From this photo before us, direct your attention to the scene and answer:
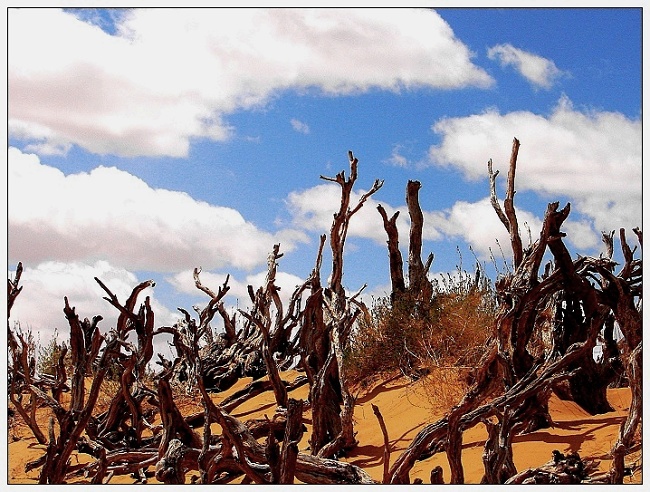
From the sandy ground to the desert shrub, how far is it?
0.49 metres

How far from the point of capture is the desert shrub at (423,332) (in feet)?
41.2

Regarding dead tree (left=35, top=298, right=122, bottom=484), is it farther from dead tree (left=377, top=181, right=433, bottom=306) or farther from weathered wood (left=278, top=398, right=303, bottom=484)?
dead tree (left=377, top=181, right=433, bottom=306)

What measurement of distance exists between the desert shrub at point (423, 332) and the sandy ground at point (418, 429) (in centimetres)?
49

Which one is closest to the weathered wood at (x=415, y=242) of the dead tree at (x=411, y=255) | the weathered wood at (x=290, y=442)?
the dead tree at (x=411, y=255)

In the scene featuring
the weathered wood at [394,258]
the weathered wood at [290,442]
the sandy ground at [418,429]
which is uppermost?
the weathered wood at [394,258]

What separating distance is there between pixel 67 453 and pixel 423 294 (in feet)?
27.7

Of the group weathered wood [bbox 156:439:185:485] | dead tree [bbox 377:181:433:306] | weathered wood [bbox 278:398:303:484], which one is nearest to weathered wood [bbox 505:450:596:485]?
weathered wood [bbox 278:398:303:484]

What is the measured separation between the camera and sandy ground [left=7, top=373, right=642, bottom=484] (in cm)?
853

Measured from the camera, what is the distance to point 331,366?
10.3m

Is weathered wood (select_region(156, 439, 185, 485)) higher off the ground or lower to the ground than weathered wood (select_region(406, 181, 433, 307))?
lower

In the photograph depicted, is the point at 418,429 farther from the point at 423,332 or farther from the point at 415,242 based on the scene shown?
the point at 415,242

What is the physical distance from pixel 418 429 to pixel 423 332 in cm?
304

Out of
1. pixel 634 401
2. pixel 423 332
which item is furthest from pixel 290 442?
pixel 423 332

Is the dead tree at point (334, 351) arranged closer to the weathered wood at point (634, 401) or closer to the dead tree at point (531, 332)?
the dead tree at point (531, 332)
